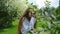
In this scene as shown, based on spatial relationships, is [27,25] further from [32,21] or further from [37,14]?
[37,14]

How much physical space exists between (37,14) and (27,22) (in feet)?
0.52

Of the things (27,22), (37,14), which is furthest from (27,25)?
(37,14)

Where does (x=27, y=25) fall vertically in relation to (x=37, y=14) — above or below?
below

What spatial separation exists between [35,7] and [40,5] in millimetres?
66

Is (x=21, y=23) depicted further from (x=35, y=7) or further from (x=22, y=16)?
(x=35, y=7)

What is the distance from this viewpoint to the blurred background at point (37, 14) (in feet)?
7.75

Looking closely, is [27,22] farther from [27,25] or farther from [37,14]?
[37,14]

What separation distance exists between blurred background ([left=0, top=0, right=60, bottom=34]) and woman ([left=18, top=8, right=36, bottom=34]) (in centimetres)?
4

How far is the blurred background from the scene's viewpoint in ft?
7.75

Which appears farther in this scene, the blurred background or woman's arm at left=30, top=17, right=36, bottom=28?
woman's arm at left=30, top=17, right=36, bottom=28

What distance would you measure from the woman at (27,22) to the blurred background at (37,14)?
44 mm

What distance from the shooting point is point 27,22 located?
246 cm

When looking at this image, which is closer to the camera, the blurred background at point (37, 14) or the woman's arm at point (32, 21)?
the blurred background at point (37, 14)

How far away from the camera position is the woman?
2.42 meters
